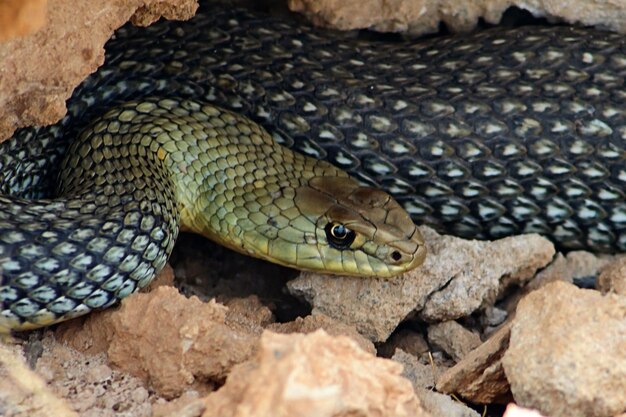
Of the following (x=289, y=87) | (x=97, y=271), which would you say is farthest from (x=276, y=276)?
(x=97, y=271)

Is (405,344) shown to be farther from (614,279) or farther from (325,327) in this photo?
(614,279)

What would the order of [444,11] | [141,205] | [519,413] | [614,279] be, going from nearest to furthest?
[519,413] < [141,205] < [614,279] < [444,11]

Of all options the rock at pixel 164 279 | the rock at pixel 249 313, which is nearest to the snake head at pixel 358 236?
the rock at pixel 249 313

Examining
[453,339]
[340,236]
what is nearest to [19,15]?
[340,236]

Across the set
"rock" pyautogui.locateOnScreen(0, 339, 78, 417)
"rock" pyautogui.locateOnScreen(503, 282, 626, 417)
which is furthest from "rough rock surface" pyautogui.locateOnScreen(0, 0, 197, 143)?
"rock" pyautogui.locateOnScreen(503, 282, 626, 417)

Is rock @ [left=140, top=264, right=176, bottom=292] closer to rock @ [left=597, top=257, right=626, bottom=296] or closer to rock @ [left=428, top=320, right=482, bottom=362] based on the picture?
rock @ [left=428, top=320, right=482, bottom=362]
